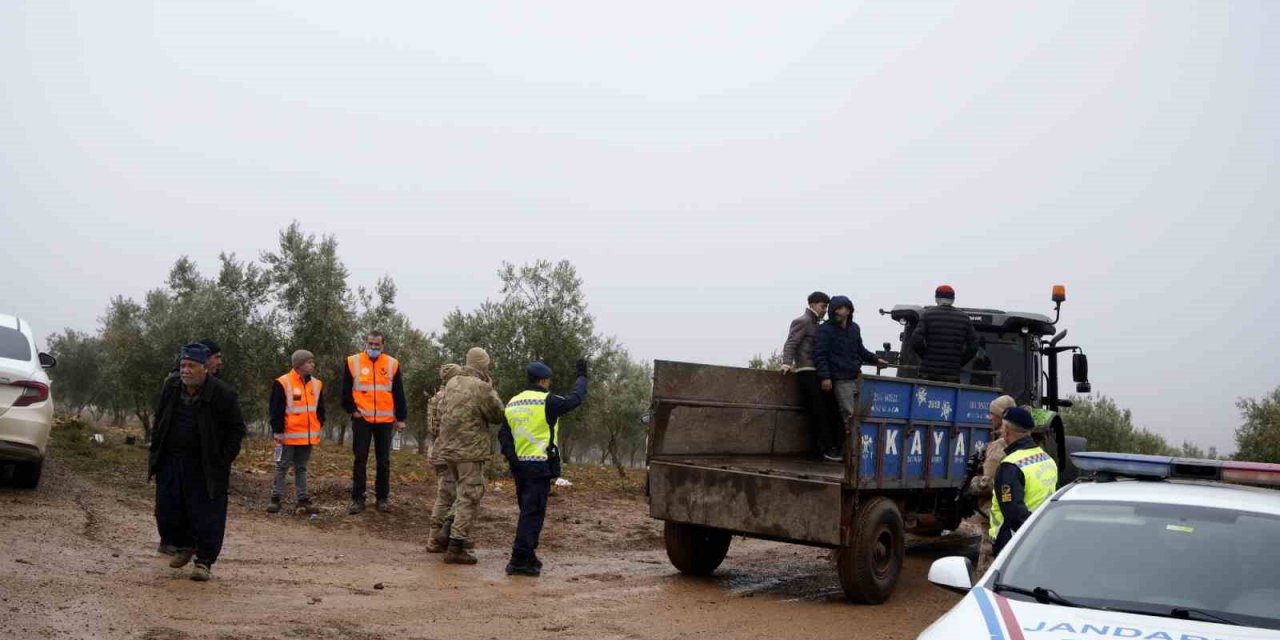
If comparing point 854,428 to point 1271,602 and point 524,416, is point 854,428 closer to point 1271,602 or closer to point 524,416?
point 524,416

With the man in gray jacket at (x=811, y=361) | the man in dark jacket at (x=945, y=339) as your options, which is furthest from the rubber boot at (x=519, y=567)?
the man in dark jacket at (x=945, y=339)

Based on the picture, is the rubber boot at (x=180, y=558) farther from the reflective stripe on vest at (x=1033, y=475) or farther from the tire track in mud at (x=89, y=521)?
the reflective stripe on vest at (x=1033, y=475)

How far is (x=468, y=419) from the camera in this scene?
10961 mm

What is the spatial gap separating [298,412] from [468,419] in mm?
2602

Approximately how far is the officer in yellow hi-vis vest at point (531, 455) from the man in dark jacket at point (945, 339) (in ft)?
14.5

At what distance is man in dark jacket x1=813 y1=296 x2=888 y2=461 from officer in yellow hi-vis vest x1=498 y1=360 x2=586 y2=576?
254 cm

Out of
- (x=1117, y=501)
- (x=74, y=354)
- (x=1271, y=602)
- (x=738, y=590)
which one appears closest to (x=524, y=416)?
(x=738, y=590)

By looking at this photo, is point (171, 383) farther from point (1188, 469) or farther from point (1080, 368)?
point (1080, 368)

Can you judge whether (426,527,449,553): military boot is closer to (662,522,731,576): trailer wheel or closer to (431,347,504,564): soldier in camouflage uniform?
(431,347,504,564): soldier in camouflage uniform

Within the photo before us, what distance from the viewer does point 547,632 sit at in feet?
26.0

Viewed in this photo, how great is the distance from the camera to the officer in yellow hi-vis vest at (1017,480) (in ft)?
25.2

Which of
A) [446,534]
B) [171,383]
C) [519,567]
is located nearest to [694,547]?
[519,567]

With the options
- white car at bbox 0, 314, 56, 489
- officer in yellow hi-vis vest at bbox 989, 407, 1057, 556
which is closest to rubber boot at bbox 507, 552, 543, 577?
officer in yellow hi-vis vest at bbox 989, 407, 1057, 556

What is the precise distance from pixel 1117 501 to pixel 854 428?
3974 millimetres
